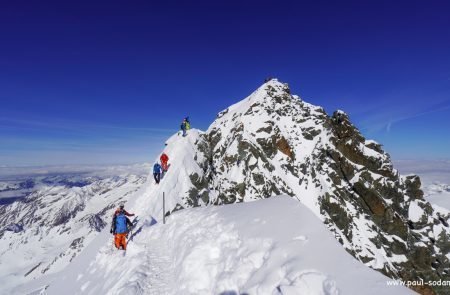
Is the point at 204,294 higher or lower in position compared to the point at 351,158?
lower

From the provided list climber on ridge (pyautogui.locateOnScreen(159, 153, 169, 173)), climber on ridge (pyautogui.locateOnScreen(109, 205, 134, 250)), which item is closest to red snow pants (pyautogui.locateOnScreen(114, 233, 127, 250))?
climber on ridge (pyautogui.locateOnScreen(109, 205, 134, 250))

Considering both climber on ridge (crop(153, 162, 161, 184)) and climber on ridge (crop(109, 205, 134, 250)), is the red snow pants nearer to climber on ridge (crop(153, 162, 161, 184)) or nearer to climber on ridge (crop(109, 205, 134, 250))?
climber on ridge (crop(109, 205, 134, 250))

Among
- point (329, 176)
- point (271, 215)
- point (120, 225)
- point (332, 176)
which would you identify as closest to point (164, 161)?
point (120, 225)

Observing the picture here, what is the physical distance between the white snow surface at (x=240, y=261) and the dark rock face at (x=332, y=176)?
38.1 m

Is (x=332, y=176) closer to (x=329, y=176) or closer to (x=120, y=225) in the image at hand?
(x=329, y=176)

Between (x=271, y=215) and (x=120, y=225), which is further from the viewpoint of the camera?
(x=120, y=225)

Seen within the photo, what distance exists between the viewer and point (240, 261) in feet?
40.2

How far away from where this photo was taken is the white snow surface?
9.20 meters

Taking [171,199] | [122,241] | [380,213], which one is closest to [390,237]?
[380,213]

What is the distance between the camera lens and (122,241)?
20828 millimetres

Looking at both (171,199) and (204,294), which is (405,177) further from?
(204,294)

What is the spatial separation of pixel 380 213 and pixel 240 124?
143ft

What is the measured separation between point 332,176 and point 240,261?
69272mm

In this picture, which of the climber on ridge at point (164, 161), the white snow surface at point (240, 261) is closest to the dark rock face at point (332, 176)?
the climber on ridge at point (164, 161)
